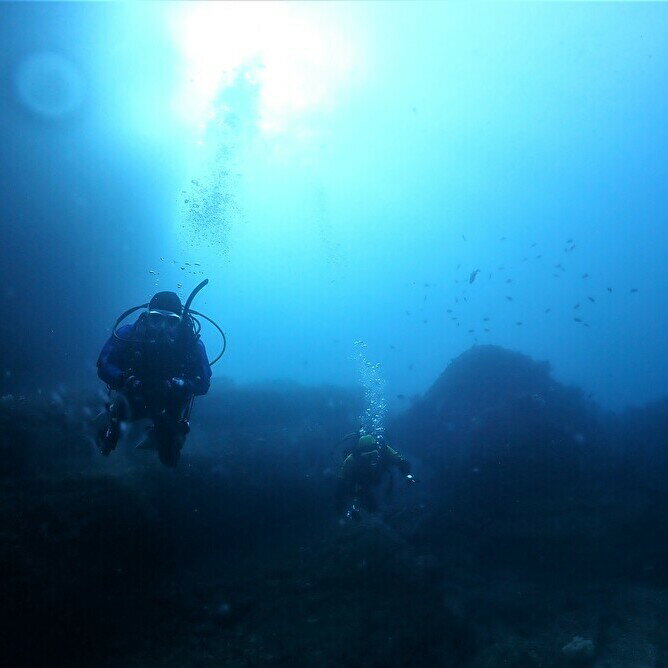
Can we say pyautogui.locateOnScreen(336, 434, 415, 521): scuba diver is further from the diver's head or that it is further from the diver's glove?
the diver's glove

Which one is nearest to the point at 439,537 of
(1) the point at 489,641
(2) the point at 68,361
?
(1) the point at 489,641

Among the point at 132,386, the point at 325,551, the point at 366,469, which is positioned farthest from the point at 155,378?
the point at 325,551

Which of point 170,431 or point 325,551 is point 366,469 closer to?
point 325,551

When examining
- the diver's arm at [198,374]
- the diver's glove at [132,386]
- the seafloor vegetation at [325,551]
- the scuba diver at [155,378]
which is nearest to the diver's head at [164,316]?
the scuba diver at [155,378]

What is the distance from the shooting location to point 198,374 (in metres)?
5.06

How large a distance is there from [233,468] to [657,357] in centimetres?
18063

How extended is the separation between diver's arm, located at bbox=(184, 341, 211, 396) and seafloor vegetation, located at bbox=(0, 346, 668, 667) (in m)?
3.58

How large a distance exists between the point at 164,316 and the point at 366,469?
5718 mm

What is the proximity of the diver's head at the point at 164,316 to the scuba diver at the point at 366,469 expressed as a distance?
17.8 feet

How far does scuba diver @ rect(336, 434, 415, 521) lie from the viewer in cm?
864

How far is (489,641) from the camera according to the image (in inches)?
250

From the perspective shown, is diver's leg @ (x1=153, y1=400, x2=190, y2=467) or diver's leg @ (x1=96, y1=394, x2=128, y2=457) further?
diver's leg @ (x1=153, y1=400, x2=190, y2=467)

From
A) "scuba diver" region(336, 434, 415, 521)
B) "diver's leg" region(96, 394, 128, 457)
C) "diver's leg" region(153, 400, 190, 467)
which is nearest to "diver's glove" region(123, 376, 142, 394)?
"diver's leg" region(96, 394, 128, 457)

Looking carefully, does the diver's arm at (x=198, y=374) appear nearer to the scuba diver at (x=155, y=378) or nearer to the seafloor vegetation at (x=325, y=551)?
the scuba diver at (x=155, y=378)
